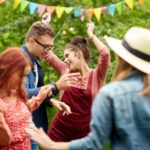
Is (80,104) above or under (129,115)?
under

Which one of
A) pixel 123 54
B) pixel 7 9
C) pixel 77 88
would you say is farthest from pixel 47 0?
pixel 123 54

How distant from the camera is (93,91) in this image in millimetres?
2959

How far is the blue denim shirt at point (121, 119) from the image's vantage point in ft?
4.80

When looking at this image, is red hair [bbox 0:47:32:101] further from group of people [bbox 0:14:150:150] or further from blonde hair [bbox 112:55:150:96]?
blonde hair [bbox 112:55:150:96]

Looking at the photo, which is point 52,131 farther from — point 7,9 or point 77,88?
point 7,9

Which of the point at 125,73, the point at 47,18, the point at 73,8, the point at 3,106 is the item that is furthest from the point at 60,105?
the point at 73,8

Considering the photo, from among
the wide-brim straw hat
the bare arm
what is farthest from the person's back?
the bare arm

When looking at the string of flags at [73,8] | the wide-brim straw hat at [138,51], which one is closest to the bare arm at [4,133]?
the wide-brim straw hat at [138,51]

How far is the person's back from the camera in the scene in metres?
1.47

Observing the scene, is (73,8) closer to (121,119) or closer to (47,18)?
(47,18)

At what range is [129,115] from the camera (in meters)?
1.47

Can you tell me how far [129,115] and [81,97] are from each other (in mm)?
1487

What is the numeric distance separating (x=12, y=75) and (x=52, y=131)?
1.28 meters

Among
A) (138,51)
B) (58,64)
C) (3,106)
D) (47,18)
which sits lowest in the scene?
(58,64)
